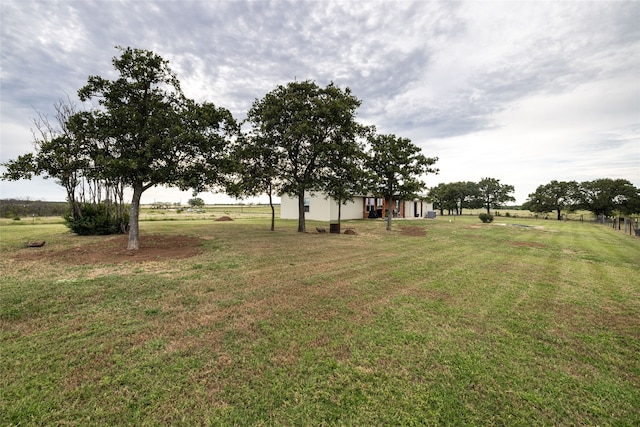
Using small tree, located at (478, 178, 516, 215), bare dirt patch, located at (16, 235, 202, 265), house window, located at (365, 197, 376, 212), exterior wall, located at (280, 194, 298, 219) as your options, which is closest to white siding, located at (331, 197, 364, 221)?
house window, located at (365, 197, 376, 212)

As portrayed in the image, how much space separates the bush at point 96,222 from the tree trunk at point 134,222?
666cm

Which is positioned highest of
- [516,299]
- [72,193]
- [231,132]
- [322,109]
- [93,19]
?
[93,19]

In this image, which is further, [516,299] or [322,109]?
[322,109]

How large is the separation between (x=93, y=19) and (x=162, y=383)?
14861 mm

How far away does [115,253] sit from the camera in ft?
32.9

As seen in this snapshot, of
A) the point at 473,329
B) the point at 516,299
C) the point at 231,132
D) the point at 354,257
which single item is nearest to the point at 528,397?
the point at 473,329

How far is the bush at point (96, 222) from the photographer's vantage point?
1494cm

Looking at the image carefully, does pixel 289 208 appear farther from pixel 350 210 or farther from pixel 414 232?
pixel 414 232

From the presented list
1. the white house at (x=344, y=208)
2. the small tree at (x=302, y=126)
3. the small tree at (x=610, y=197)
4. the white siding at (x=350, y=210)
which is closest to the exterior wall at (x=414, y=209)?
the white house at (x=344, y=208)

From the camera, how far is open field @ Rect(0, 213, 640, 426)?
2.64m

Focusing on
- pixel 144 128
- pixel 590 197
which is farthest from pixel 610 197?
pixel 144 128

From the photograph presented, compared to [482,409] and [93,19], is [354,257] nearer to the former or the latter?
[482,409]

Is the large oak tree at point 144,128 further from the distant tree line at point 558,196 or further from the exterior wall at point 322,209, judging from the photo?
the distant tree line at point 558,196

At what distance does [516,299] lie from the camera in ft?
19.7
